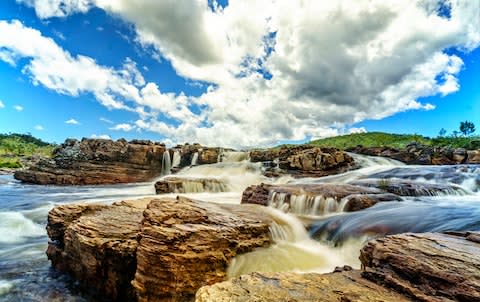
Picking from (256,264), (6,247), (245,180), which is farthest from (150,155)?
(256,264)

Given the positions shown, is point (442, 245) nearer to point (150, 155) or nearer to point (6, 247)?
point (6, 247)

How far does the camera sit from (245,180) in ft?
91.6

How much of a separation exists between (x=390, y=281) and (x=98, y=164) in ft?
127

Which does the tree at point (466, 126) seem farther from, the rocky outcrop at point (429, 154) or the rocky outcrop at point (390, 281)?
the rocky outcrop at point (390, 281)

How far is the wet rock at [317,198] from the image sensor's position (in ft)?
37.0

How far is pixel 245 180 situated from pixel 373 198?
1719 centimetres

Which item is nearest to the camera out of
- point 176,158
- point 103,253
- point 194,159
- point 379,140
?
point 103,253

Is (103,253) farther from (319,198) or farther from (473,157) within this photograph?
(473,157)

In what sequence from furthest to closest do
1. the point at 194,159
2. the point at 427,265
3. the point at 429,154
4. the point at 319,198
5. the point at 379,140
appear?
the point at 379,140 < the point at 194,159 < the point at 429,154 < the point at 319,198 < the point at 427,265

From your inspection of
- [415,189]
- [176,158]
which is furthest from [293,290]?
[176,158]

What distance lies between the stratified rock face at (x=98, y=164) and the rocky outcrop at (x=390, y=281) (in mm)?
35862

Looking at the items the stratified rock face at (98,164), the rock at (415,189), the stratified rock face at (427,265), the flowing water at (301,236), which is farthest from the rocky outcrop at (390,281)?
the stratified rock face at (98,164)

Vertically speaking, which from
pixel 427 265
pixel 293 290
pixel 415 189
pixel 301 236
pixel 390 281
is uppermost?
pixel 415 189

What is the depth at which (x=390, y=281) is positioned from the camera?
364cm
